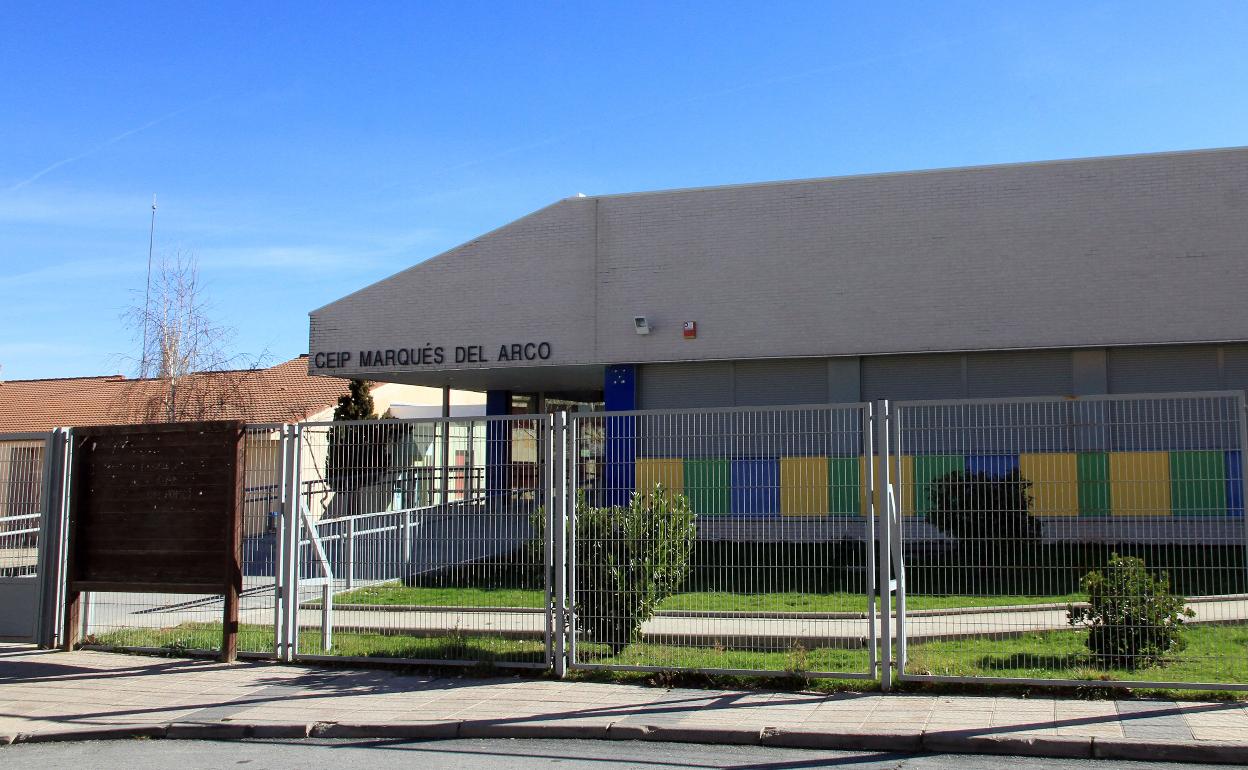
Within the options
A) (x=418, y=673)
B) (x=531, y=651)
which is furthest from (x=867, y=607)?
(x=418, y=673)

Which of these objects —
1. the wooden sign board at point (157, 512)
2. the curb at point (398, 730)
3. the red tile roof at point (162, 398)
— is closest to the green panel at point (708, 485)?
the curb at point (398, 730)

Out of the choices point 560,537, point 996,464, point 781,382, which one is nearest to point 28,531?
point 560,537

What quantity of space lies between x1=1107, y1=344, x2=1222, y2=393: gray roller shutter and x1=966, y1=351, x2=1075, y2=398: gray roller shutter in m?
0.87

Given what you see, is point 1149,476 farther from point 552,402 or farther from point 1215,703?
point 552,402

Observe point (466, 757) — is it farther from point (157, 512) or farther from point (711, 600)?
point (157, 512)

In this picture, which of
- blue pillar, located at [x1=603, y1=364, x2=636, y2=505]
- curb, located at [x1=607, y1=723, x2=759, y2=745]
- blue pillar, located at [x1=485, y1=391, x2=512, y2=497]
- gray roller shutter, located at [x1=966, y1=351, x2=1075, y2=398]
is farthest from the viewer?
gray roller shutter, located at [x1=966, y1=351, x2=1075, y2=398]

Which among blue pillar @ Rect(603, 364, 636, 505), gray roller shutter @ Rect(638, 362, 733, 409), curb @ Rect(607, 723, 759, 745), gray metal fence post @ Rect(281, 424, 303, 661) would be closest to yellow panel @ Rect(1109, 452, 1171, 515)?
curb @ Rect(607, 723, 759, 745)

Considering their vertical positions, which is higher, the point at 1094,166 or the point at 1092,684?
the point at 1094,166

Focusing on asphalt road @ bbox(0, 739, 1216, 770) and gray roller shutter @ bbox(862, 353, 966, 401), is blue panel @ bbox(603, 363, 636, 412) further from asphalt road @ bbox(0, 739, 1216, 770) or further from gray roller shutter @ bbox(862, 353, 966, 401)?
asphalt road @ bbox(0, 739, 1216, 770)

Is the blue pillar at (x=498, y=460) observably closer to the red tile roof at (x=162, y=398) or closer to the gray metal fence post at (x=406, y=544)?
the gray metal fence post at (x=406, y=544)

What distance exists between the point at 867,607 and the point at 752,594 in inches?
37.0

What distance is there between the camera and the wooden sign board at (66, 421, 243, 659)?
35.0 feet

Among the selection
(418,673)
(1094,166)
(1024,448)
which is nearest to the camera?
(1024,448)

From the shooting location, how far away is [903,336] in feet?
67.8
